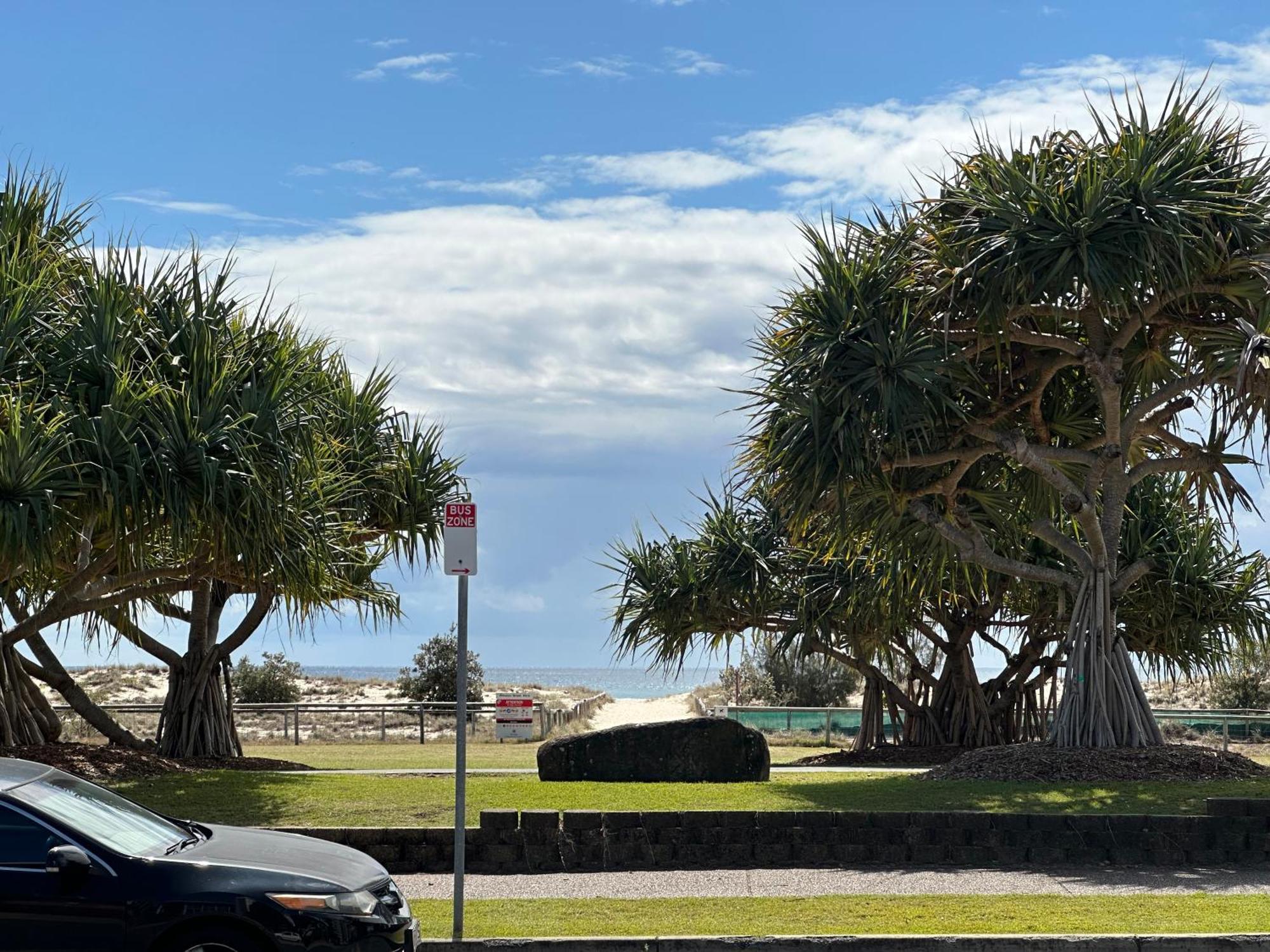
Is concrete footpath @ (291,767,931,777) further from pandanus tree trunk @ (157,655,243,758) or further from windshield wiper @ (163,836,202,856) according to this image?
windshield wiper @ (163,836,202,856)

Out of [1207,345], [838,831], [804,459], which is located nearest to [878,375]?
[804,459]

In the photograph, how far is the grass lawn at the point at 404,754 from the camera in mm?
25386

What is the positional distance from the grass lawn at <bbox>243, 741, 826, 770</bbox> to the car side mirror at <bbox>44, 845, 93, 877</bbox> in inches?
638

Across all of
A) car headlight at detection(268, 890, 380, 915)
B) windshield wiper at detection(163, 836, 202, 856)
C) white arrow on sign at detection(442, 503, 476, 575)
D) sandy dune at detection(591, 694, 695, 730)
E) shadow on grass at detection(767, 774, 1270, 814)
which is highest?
white arrow on sign at detection(442, 503, 476, 575)

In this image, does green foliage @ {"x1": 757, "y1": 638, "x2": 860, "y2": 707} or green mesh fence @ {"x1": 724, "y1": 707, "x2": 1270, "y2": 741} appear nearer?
green mesh fence @ {"x1": 724, "y1": 707, "x2": 1270, "y2": 741}

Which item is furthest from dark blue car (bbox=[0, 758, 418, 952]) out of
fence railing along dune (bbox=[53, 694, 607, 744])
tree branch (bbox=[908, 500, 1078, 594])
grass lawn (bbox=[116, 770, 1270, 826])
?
fence railing along dune (bbox=[53, 694, 607, 744])

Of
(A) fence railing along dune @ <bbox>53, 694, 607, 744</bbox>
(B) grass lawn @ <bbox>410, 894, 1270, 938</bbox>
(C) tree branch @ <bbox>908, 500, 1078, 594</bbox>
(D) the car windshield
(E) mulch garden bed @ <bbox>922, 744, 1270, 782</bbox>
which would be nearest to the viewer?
(D) the car windshield

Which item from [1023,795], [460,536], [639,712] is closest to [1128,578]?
[1023,795]

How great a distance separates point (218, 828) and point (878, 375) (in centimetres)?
1143

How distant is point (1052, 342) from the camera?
19047 mm

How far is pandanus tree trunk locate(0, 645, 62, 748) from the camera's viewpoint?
19.7 m

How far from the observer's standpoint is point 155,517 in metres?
16.6

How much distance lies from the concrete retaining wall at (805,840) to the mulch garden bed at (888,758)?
462 inches

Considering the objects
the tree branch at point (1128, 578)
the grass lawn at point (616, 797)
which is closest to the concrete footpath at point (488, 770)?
the grass lawn at point (616, 797)
